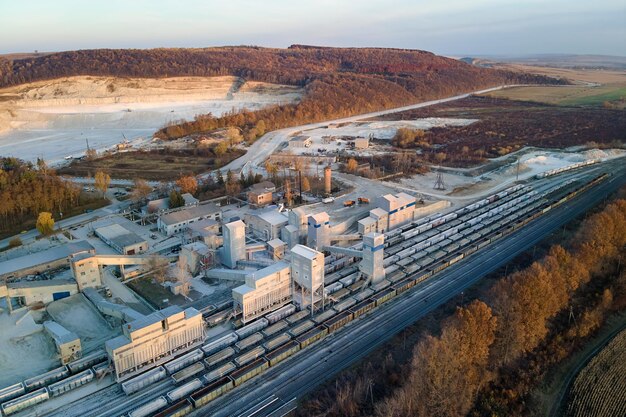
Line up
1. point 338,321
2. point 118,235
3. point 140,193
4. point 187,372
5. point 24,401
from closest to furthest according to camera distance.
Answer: point 24,401 → point 187,372 → point 338,321 → point 118,235 → point 140,193

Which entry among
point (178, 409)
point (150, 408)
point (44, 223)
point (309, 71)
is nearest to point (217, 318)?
point (178, 409)

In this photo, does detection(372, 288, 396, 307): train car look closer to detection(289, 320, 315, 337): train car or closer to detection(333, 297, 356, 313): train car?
detection(333, 297, 356, 313): train car

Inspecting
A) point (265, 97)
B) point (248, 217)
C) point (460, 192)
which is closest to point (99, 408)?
point (248, 217)

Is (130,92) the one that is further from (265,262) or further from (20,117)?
(265,262)

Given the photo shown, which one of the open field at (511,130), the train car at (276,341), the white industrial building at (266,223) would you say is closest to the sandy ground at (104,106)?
the open field at (511,130)

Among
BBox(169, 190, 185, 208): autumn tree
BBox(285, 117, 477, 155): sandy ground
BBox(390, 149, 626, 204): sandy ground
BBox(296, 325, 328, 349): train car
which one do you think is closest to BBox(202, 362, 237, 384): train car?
BBox(296, 325, 328, 349): train car

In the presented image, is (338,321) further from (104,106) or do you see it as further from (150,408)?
(104,106)

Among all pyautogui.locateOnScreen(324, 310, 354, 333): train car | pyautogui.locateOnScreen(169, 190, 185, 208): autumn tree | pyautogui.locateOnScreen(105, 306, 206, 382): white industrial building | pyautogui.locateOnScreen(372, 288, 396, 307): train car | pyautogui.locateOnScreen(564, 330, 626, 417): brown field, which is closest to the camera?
pyautogui.locateOnScreen(564, 330, 626, 417): brown field
